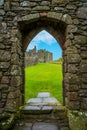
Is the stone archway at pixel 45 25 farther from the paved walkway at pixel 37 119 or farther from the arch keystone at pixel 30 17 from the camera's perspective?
the paved walkway at pixel 37 119

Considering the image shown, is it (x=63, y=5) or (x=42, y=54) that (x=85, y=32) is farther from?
(x=42, y=54)

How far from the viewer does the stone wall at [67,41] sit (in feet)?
16.7

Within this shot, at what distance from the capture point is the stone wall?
5.08 meters

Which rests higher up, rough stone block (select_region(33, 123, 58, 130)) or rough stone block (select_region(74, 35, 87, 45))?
rough stone block (select_region(74, 35, 87, 45))

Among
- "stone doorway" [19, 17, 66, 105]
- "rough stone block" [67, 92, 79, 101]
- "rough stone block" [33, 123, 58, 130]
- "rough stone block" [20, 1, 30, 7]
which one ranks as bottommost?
"rough stone block" [33, 123, 58, 130]

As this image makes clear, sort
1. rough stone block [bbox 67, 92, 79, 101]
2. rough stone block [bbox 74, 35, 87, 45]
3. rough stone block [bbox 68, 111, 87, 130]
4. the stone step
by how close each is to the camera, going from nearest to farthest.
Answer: rough stone block [bbox 68, 111, 87, 130]
rough stone block [bbox 67, 92, 79, 101]
rough stone block [bbox 74, 35, 87, 45]
the stone step

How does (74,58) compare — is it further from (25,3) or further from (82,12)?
(25,3)

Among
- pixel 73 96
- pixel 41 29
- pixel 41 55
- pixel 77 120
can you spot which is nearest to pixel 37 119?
pixel 73 96

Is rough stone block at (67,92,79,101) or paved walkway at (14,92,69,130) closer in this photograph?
paved walkway at (14,92,69,130)

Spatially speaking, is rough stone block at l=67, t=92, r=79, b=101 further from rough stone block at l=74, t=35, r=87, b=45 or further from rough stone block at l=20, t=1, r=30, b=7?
rough stone block at l=20, t=1, r=30, b=7

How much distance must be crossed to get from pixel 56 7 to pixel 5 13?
1.27m

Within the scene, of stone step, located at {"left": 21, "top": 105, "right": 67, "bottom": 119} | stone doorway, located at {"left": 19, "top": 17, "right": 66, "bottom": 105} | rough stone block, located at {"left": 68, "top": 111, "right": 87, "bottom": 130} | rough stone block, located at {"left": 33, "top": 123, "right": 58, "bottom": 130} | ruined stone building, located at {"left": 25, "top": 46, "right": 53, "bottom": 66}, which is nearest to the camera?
rough stone block, located at {"left": 68, "top": 111, "right": 87, "bottom": 130}

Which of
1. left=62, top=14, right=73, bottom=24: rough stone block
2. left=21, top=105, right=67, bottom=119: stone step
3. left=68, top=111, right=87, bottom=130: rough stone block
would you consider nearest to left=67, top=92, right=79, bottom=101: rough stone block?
left=68, top=111, right=87, bottom=130: rough stone block

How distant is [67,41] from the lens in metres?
5.28
